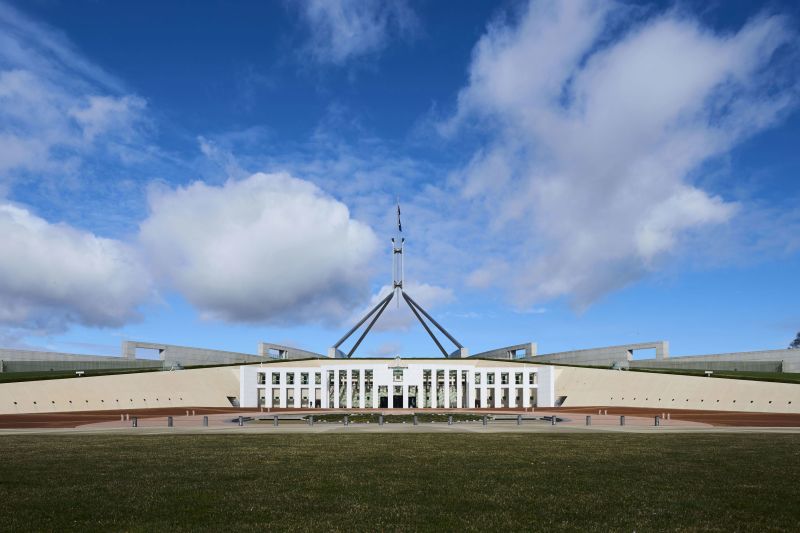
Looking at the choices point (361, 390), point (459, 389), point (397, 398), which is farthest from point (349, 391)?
point (459, 389)

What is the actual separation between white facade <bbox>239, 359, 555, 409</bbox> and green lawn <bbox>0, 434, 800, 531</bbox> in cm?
5506

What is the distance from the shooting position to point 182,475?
49.5 ft

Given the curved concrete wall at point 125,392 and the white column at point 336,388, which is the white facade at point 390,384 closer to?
the white column at point 336,388

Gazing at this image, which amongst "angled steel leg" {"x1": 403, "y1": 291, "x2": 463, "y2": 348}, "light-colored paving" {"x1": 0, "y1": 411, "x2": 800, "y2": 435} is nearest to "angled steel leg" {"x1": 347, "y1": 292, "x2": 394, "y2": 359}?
"angled steel leg" {"x1": 403, "y1": 291, "x2": 463, "y2": 348}

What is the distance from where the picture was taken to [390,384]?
77.4m

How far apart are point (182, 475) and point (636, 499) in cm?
1005

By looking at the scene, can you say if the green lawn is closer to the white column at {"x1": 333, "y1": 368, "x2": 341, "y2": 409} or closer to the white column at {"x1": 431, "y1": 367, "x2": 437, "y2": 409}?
the white column at {"x1": 333, "y1": 368, "x2": 341, "y2": 409}

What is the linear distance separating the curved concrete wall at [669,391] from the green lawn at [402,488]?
40.7 m

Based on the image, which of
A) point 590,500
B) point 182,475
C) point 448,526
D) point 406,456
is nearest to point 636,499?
point 590,500

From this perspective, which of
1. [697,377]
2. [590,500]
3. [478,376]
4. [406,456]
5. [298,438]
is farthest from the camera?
[478,376]

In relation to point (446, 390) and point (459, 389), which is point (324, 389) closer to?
point (446, 390)

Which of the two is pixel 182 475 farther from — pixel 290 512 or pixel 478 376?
pixel 478 376

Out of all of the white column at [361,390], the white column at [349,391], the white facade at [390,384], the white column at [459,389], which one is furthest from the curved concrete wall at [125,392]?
the white column at [459,389]

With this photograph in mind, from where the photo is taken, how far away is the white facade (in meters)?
77.3
